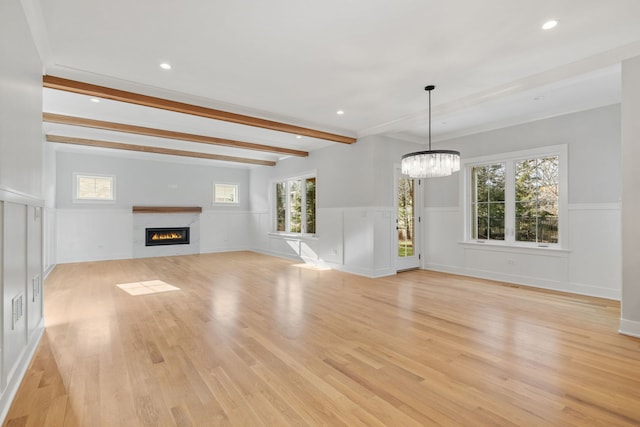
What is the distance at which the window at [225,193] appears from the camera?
997 cm

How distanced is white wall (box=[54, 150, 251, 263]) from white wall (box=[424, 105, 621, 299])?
7358 mm

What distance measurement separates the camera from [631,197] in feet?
10.1

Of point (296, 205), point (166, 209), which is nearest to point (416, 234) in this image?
point (296, 205)

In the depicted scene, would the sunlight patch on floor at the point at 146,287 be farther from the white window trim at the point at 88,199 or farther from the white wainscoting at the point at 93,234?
the white window trim at the point at 88,199

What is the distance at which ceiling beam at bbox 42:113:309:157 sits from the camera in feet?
16.4

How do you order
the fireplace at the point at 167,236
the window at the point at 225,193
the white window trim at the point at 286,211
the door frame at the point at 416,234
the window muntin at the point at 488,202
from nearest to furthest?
the window muntin at the point at 488,202 < the door frame at the point at 416,234 < the white window trim at the point at 286,211 < the fireplace at the point at 167,236 < the window at the point at 225,193

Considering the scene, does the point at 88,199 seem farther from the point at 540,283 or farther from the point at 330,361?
the point at 540,283

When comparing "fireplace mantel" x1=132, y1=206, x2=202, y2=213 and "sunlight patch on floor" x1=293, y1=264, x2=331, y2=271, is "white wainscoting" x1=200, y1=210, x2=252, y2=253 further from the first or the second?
"sunlight patch on floor" x1=293, y1=264, x2=331, y2=271

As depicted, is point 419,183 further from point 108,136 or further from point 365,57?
point 108,136

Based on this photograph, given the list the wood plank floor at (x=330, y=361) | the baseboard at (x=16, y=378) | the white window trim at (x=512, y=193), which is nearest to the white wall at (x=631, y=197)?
the wood plank floor at (x=330, y=361)

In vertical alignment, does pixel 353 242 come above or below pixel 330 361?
above

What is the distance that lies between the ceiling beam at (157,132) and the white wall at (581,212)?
443 centimetres

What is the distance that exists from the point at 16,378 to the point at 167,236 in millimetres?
7327

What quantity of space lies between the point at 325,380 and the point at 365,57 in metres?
3.06
